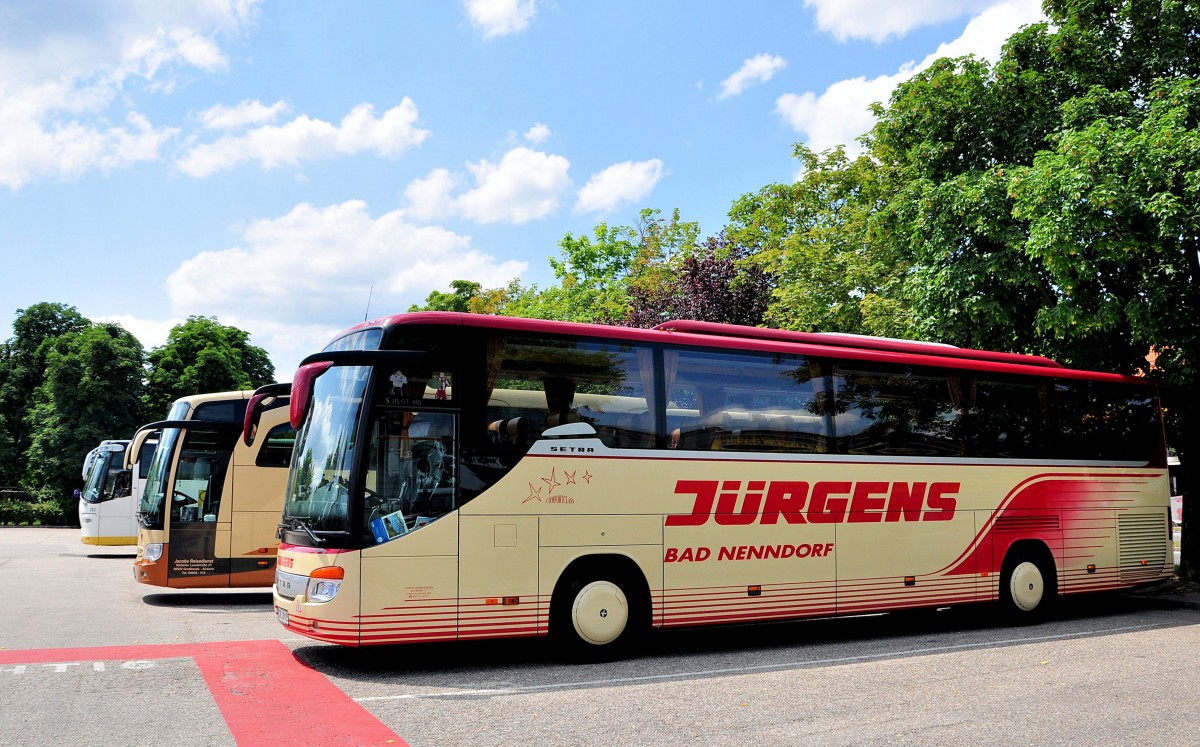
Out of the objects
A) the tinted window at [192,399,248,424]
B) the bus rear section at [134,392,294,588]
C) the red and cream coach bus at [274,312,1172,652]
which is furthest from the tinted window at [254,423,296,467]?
the red and cream coach bus at [274,312,1172,652]

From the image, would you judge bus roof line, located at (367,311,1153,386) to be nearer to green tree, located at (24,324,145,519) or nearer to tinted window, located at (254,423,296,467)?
tinted window, located at (254,423,296,467)

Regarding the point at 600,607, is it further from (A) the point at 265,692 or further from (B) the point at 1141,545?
(B) the point at 1141,545

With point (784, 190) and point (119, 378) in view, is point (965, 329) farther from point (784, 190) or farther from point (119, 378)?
point (119, 378)

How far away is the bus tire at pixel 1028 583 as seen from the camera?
41.7ft

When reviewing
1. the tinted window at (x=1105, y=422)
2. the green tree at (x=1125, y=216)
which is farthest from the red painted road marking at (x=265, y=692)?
the green tree at (x=1125, y=216)

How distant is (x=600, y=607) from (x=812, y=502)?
2.92 metres

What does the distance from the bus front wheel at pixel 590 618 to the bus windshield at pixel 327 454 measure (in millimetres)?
2332

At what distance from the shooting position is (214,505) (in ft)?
48.9

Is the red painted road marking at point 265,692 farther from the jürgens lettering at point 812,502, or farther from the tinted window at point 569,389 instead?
the jürgens lettering at point 812,502

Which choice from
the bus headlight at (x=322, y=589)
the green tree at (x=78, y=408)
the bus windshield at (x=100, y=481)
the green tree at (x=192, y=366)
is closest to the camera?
the bus headlight at (x=322, y=589)

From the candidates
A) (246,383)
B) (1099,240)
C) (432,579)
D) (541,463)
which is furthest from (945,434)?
(246,383)

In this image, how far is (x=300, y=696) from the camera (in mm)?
7785

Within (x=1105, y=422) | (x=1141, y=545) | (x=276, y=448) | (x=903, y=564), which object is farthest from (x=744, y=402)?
(x=276, y=448)

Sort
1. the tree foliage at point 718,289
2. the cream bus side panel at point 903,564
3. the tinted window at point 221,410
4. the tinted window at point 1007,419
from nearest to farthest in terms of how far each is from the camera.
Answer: the cream bus side panel at point 903,564, the tinted window at point 1007,419, the tinted window at point 221,410, the tree foliage at point 718,289
